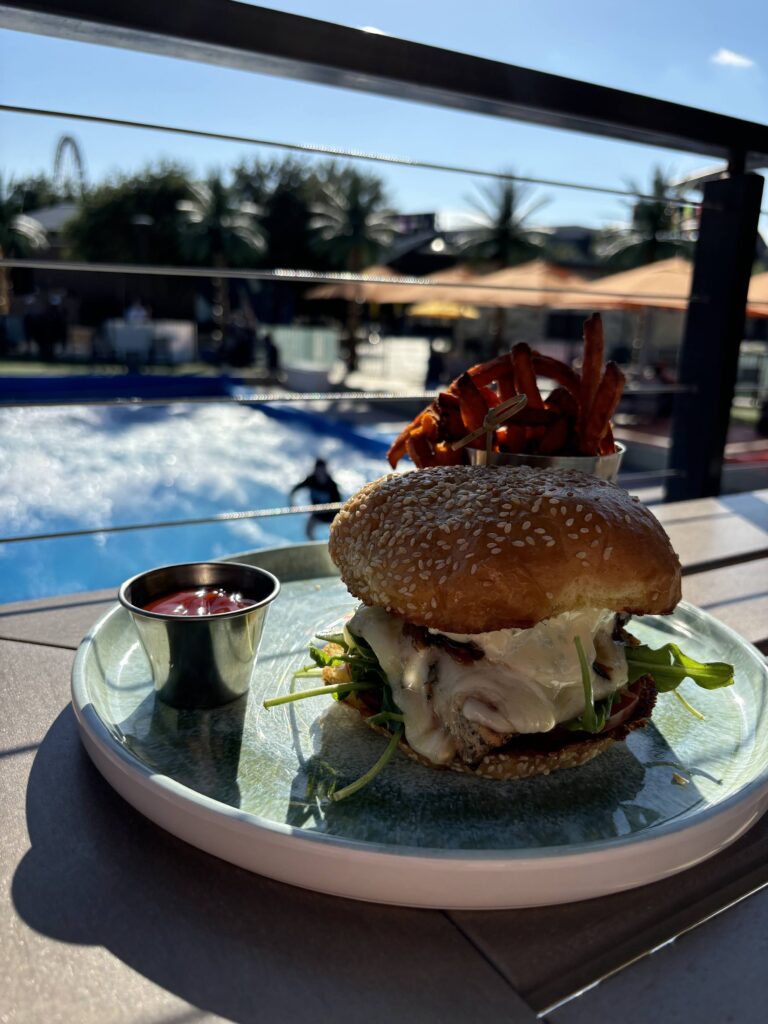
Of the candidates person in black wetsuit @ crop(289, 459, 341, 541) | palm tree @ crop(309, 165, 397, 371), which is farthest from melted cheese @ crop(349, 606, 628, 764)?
palm tree @ crop(309, 165, 397, 371)

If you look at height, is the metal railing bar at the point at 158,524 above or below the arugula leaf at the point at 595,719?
below

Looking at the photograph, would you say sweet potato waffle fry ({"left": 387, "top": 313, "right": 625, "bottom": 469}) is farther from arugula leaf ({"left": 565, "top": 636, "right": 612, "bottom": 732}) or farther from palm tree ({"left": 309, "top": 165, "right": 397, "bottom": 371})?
palm tree ({"left": 309, "top": 165, "right": 397, "bottom": 371})

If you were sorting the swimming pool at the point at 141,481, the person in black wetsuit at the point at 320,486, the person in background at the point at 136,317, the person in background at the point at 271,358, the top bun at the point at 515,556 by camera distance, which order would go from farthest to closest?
the person in background at the point at 136,317 → the person in background at the point at 271,358 → the swimming pool at the point at 141,481 → the person in black wetsuit at the point at 320,486 → the top bun at the point at 515,556

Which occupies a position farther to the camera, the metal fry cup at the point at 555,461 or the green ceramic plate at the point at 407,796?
the metal fry cup at the point at 555,461

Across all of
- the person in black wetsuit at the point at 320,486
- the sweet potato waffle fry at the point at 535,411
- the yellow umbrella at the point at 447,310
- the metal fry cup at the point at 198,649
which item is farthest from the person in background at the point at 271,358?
the metal fry cup at the point at 198,649

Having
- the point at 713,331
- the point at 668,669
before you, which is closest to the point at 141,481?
the point at 713,331

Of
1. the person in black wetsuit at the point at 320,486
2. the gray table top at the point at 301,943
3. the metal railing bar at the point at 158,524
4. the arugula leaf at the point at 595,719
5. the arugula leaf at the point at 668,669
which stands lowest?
the person in black wetsuit at the point at 320,486

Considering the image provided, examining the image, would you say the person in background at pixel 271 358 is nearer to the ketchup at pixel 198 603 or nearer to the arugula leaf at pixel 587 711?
the ketchup at pixel 198 603

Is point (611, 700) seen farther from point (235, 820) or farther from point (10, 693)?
point (10, 693)
